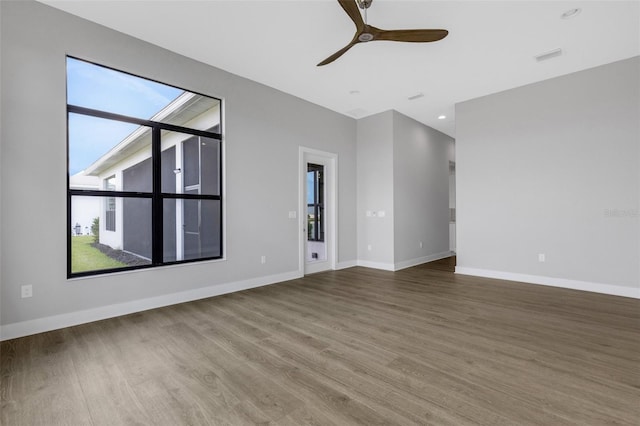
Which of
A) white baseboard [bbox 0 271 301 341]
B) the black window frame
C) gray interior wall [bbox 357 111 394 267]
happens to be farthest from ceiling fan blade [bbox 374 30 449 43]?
white baseboard [bbox 0 271 301 341]

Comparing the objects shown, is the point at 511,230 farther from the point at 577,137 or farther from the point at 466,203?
the point at 577,137

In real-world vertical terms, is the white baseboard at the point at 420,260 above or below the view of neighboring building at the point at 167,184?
below

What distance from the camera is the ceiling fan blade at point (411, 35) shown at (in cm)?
277

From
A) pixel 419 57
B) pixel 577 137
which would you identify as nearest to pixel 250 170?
pixel 419 57

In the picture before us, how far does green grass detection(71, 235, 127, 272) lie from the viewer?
3076 mm

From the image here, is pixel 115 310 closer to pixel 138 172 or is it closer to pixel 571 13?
pixel 138 172

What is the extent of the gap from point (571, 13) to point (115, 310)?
585cm

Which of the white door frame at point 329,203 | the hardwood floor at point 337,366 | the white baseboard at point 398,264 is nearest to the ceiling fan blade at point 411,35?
the white door frame at point 329,203

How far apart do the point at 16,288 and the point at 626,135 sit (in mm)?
7361

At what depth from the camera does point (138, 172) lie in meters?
3.53

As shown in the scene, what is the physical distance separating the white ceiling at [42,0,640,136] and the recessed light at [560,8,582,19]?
6 cm

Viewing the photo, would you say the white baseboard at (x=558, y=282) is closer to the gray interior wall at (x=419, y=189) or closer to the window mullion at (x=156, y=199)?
the gray interior wall at (x=419, y=189)

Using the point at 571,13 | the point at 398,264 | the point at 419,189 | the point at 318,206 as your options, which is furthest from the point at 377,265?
the point at 571,13

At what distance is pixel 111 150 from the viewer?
3.32 meters
